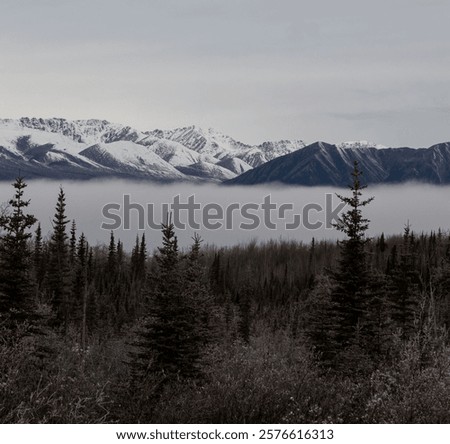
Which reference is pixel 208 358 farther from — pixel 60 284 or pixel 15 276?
pixel 60 284

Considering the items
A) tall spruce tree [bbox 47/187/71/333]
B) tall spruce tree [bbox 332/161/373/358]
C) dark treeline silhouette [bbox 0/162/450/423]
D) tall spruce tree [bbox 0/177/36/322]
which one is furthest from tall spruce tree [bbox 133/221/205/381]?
tall spruce tree [bbox 47/187/71/333]

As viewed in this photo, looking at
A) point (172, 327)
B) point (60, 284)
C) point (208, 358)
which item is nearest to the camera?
point (172, 327)

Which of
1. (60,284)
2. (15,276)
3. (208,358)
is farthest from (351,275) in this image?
(60,284)

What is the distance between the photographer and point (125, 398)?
1325 centimetres

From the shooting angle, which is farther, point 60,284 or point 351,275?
point 60,284

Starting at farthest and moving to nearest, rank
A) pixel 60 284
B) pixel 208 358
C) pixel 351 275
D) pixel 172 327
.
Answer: pixel 60 284 < pixel 351 275 < pixel 208 358 < pixel 172 327

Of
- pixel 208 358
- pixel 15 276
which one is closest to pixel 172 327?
pixel 208 358

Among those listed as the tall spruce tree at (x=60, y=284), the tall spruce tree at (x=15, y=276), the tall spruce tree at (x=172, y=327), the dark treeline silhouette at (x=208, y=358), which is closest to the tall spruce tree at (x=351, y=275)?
the dark treeline silhouette at (x=208, y=358)

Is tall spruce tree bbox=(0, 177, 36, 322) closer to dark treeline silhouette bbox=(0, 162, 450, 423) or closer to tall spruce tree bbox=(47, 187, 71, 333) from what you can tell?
dark treeline silhouette bbox=(0, 162, 450, 423)

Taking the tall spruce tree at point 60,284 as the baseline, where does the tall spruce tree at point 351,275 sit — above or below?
above

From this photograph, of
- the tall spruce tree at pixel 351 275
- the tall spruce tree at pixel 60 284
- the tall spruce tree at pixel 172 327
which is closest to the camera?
the tall spruce tree at pixel 172 327

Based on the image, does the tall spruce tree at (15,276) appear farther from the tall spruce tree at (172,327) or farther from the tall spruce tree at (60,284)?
the tall spruce tree at (60,284)

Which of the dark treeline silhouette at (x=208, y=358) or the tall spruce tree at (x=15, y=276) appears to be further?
the tall spruce tree at (x=15, y=276)

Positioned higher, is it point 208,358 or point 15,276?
point 15,276
